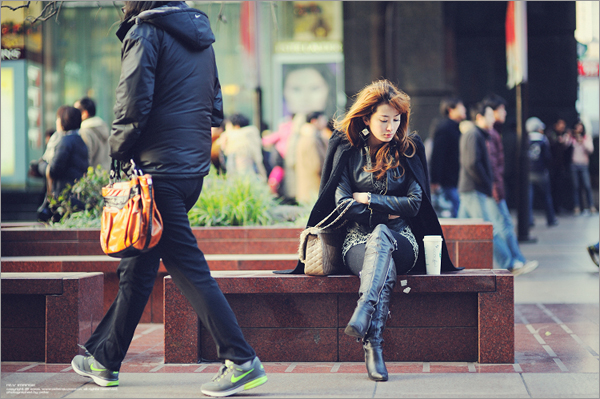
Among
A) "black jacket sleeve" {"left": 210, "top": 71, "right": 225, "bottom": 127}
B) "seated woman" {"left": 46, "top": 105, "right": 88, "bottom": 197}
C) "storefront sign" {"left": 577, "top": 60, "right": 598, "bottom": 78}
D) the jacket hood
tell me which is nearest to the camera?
the jacket hood

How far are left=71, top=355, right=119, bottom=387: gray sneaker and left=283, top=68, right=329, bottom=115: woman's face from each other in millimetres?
15510

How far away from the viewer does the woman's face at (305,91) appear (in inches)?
754

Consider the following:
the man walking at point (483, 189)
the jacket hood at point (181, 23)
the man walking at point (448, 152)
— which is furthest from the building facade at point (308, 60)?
the jacket hood at point (181, 23)

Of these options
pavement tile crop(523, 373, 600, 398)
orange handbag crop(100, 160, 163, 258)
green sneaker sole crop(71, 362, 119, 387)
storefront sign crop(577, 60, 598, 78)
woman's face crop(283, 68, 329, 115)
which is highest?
storefront sign crop(577, 60, 598, 78)

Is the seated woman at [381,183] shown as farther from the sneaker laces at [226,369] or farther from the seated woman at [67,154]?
the seated woman at [67,154]

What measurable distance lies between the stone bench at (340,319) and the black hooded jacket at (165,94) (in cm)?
105

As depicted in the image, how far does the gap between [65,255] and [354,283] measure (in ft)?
10.2

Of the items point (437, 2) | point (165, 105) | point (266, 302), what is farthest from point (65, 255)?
point (437, 2)

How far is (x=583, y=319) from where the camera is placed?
19.1ft

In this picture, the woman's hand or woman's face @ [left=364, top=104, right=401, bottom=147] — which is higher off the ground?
woman's face @ [left=364, top=104, right=401, bottom=147]

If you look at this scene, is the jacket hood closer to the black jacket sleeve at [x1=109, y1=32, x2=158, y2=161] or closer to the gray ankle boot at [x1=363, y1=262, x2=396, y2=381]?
the black jacket sleeve at [x1=109, y1=32, x2=158, y2=161]

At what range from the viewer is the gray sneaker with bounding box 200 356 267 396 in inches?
147

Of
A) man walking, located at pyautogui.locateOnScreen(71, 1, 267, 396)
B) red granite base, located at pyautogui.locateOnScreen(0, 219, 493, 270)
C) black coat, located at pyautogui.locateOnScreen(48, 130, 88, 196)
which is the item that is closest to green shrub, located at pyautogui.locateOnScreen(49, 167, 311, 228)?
black coat, located at pyautogui.locateOnScreen(48, 130, 88, 196)

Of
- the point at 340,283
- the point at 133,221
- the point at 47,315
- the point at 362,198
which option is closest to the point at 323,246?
the point at 340,283
